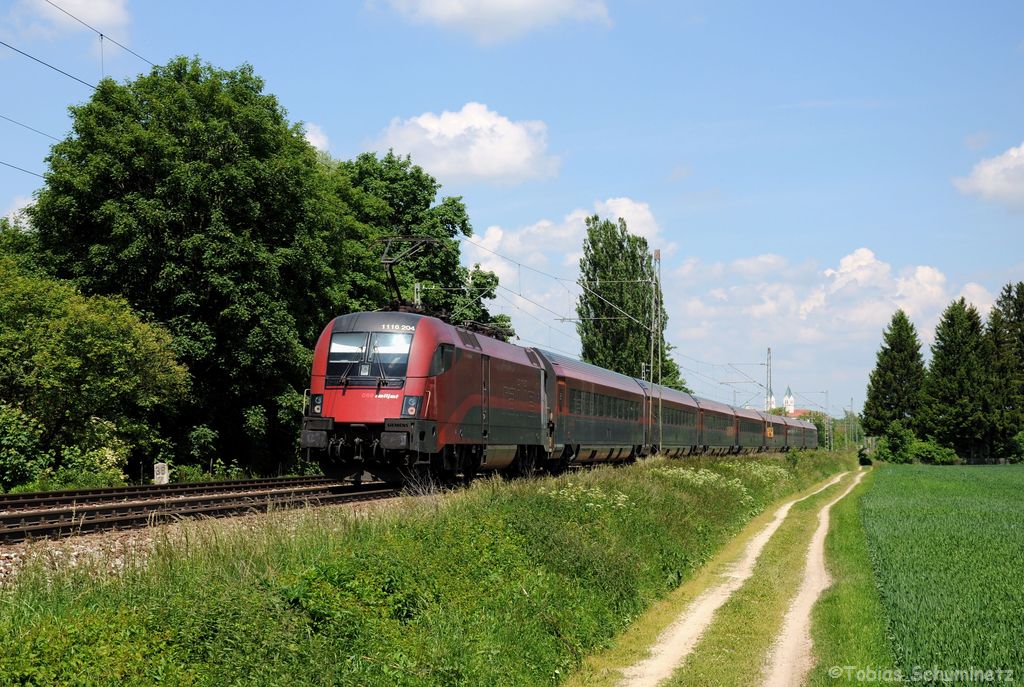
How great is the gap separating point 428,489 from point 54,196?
74.9 feet

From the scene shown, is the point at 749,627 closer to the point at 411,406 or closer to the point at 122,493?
the point at 411,406

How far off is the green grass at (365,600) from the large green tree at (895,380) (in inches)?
4413

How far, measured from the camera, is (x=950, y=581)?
16000 mm

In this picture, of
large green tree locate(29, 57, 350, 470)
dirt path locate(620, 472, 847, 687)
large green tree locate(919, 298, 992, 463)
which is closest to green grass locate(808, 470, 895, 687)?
dirt path locate(620, 472, 847, 687)

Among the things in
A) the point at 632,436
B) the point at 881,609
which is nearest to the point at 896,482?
the point at 632,436

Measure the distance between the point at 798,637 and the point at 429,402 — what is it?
34.2 ft

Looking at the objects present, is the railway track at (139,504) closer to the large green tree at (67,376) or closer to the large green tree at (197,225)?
the large green tree at (67,376)

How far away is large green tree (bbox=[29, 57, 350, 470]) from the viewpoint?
3614 cm

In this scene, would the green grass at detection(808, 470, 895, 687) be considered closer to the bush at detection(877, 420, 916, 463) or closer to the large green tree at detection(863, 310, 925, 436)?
the bush at detection(877, 420, 916, 463)

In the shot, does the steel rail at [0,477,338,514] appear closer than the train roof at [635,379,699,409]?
Yes

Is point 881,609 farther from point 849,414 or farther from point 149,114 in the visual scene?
point 849,414

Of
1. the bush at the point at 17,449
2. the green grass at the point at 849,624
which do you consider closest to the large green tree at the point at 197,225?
the bush at the point at 17,449

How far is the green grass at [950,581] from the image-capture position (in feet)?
35.2

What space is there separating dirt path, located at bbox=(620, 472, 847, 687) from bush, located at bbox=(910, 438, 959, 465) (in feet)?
281
